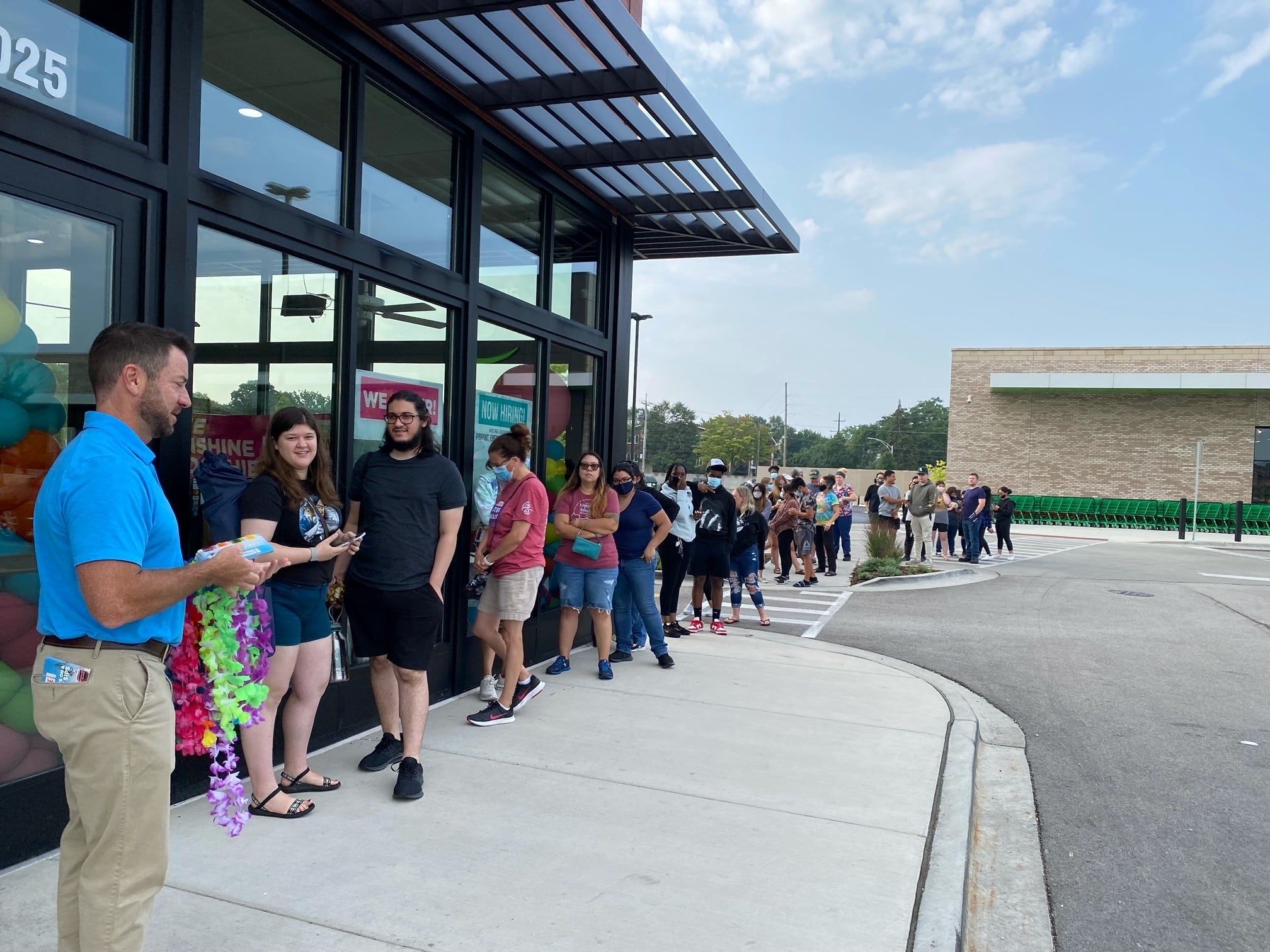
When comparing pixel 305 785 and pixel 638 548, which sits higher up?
pixel 638 548

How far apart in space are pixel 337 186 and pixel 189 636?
315 centimetres

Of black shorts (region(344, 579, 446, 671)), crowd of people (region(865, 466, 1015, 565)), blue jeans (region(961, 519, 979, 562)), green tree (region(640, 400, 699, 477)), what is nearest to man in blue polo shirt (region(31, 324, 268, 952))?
black shorts (region(344, 579, 446, 671))

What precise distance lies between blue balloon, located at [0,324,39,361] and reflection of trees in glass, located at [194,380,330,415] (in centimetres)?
78

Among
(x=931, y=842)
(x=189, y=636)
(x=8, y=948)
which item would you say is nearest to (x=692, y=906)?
A: (x=931, y=842)

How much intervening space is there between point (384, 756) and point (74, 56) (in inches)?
137

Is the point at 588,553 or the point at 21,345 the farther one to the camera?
the point at 588,553

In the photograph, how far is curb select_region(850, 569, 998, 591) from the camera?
1453cm

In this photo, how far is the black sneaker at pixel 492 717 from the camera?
5543 millimetres

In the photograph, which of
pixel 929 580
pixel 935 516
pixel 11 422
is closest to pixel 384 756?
pixel 11 422

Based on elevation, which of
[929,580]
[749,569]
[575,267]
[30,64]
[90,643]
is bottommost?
[929,580]

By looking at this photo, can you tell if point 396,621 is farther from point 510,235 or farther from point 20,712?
point 510,235

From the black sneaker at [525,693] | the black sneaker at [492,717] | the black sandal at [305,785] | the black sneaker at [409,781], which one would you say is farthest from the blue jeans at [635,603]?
the black sandal at [305,785]

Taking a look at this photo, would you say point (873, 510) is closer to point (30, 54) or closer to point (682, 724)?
point (682, 724)

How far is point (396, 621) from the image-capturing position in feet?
14.7
